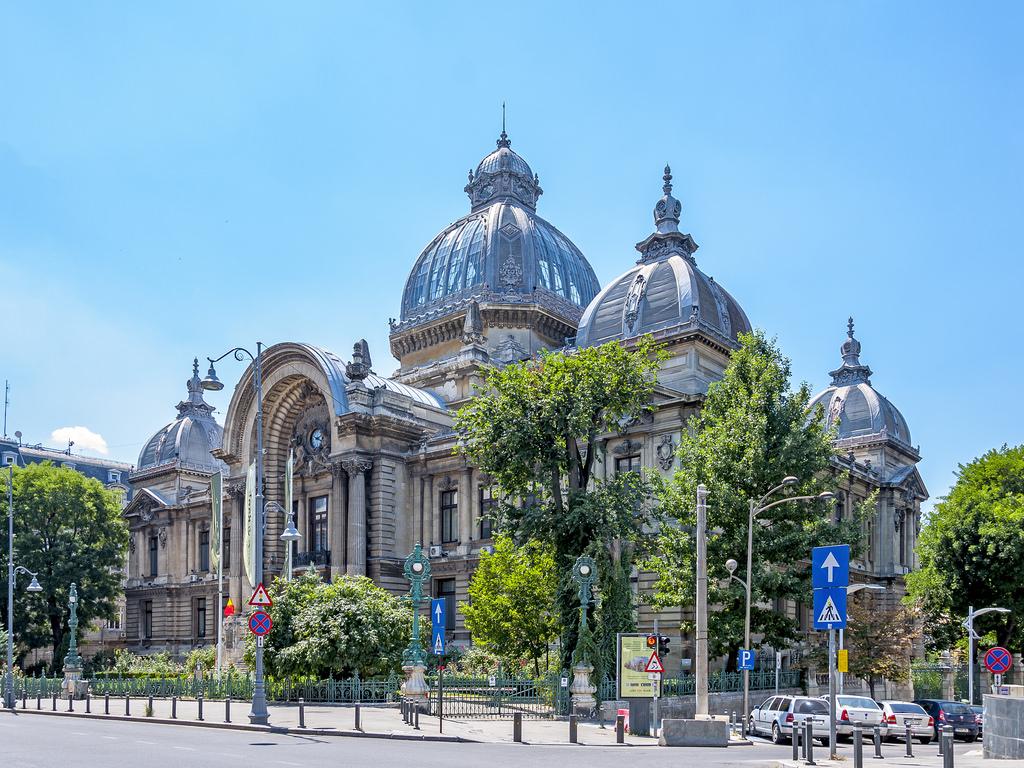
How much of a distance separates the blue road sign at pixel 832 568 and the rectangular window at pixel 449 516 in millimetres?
42558

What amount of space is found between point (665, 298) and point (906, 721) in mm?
24917

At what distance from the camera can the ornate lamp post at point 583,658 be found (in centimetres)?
3328

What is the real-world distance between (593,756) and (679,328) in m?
29.9

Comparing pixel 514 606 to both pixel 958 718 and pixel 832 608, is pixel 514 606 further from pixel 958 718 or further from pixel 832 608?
pixel 832 608

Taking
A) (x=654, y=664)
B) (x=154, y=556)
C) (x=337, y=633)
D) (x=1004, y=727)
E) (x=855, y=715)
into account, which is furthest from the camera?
(x=154, y=556)

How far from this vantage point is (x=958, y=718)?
3581 centimetres

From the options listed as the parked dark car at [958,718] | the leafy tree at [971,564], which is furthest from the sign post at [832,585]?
the leafy tree at [971,564]

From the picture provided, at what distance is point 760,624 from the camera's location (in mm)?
40250

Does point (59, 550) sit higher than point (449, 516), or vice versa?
point (449, 516)

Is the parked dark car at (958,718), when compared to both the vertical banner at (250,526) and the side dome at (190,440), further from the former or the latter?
the side dome at (190,440)

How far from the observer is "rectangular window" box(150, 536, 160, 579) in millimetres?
80188

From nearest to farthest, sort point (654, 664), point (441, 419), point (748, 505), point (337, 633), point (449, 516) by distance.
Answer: point (654, 664), point (337, 633), point (748, 505), point (449, 516), point (441, 419)

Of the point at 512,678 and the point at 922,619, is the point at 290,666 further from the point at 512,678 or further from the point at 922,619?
the point at 922,619

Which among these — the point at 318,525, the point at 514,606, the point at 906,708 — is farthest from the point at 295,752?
the point at 318,525
